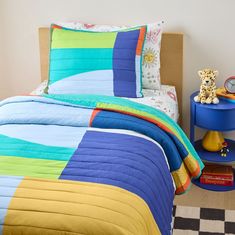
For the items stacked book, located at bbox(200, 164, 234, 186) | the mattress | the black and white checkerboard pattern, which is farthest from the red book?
the mattress

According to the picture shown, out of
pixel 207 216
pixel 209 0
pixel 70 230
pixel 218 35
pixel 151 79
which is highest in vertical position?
pixel 209 0

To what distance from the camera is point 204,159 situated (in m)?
3.01

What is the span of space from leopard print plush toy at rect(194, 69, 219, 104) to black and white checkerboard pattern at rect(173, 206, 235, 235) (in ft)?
2.11

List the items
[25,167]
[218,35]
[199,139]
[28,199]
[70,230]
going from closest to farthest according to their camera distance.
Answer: [70,230], [28,199], [25,167], [218,35], [199,139]

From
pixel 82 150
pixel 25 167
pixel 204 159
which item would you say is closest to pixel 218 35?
pixel 204 159

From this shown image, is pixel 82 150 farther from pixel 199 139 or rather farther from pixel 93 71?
pixel 199 139

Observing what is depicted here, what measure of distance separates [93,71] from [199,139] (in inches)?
36.2

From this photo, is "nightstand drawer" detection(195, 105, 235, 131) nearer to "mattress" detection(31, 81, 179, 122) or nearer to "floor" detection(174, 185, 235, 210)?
"mattress" detection(31, 81, 179, 122)

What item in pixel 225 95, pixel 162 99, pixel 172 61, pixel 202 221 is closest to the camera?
pixel 202 221

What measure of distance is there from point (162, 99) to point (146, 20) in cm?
63

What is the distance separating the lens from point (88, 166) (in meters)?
1.97

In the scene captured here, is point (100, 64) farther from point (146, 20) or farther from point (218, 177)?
point (218, 177)

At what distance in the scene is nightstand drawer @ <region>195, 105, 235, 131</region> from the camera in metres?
2.84

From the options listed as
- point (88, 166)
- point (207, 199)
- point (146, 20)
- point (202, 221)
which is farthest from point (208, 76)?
point (88, 166)
